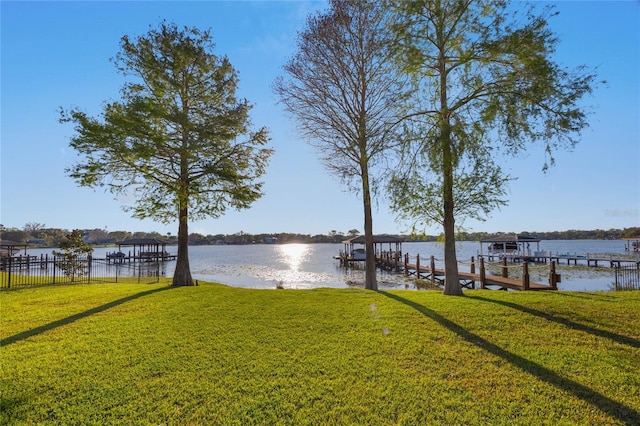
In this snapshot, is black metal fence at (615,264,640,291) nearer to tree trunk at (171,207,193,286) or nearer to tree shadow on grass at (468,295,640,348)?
tree shadow on grass at (468,295,640,348)

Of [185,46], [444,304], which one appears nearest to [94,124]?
[185,46]

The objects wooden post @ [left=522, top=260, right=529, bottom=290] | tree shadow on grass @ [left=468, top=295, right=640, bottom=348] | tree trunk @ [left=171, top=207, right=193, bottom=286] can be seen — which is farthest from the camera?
tree trunk @ [left=171, top=207, right=193, bottom=286]

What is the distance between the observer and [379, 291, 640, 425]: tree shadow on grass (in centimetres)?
373

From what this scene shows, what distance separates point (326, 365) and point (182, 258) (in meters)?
12.5

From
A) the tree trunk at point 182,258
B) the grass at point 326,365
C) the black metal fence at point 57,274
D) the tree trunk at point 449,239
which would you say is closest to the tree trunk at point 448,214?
the tree trunk at point 449,239

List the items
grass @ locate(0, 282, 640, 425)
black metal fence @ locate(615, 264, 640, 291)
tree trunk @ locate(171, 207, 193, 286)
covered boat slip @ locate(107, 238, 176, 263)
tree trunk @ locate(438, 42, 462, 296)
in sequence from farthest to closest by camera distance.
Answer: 1. covered boat slip @ locate(107, 238, 176, 263)
2. black metal fence @ locate(615, 264, 640, 291)
3. tree trunk @ locate(171, 207, 193, 286)
4. tree trunk @ locate(438, 42, 462, 296)
5. grass @ locate(0, 282, 640, 425)

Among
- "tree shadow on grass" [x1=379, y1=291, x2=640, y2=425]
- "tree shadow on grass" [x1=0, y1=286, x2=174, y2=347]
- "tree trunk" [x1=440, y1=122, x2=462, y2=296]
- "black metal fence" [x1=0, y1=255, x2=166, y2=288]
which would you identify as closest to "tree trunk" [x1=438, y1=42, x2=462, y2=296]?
"tree trunk" [x1=440, y1=122, x2=462, y2=296]

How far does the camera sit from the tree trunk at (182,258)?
15367 mm

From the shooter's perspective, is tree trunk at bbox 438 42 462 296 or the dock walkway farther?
the dock walkway

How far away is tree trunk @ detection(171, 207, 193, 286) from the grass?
237 inches

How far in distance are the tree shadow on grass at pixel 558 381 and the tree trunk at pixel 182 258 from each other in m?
12.4

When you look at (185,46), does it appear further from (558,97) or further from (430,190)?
(558,97)

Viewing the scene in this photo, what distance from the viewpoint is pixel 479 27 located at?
10617 mm

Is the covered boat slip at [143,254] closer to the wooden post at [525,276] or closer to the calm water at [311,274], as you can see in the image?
the calm water at [311,274]
